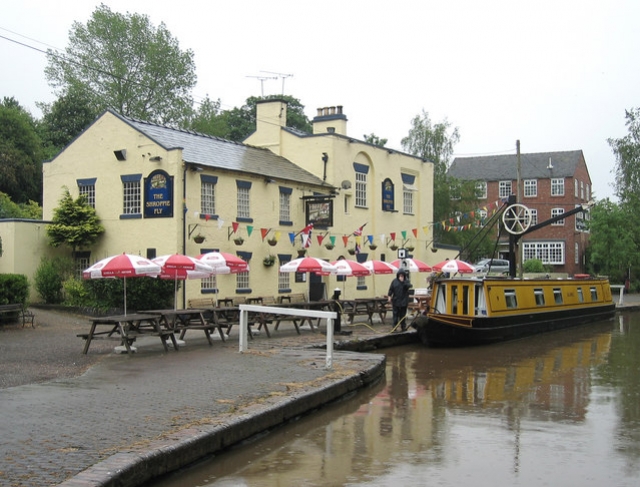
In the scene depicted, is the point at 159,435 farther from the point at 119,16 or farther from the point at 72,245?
the point at 119,16

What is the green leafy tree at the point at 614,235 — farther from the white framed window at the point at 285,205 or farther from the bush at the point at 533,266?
the white framed window at the point at 285,205

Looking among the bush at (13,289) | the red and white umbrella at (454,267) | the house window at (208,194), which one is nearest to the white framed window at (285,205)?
the house window at (208,194)

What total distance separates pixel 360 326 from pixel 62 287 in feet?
33.8

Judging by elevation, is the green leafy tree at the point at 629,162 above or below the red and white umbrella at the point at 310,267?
above

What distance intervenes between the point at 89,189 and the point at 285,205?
7.35m

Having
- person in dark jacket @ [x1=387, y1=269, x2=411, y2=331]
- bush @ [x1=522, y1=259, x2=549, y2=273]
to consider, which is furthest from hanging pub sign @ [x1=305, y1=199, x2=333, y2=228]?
bush @ [x1=522, y1=259, x2=549, y2=273]

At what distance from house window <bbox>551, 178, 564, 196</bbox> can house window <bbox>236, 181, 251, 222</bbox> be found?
4289 cm

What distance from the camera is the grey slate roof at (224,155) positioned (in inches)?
1050

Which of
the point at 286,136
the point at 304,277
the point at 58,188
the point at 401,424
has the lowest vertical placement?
the point at 401,424

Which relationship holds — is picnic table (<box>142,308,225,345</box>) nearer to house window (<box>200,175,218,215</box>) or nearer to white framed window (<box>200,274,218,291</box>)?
white framed window (<box>200,274,218,291</box>)

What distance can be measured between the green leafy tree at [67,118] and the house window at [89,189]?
870 inches

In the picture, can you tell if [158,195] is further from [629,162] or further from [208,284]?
[629,162]

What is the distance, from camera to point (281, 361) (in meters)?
14.8

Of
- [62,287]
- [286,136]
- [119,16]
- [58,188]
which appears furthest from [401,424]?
[119,16]
